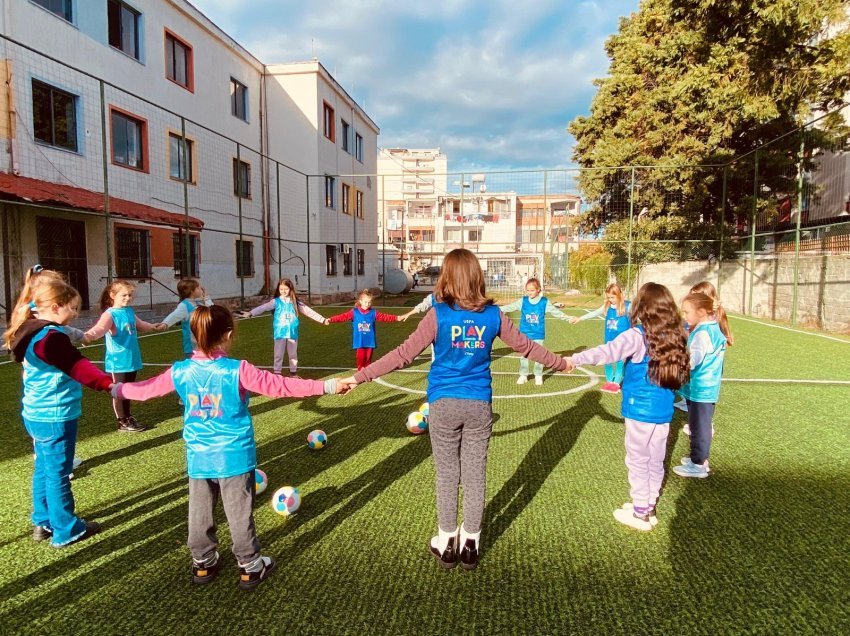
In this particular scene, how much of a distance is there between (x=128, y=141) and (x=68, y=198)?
17.5 feet

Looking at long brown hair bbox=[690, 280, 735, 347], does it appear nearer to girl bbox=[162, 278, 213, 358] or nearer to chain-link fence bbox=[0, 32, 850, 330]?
girl bbox=[162, 278, 213, 358]

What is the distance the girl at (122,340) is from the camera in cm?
538

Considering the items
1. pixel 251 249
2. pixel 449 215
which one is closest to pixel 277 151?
pixel 251 249

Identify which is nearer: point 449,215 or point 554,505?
point 554,505

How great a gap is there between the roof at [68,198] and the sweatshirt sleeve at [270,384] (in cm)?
1101

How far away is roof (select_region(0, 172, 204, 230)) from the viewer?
36.2 ft

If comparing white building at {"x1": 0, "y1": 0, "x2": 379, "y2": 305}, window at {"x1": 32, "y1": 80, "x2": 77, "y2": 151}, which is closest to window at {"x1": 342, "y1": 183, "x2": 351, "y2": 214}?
white building at {"x1": 0, "y1": 0, "x2": 379, "y2": 305}

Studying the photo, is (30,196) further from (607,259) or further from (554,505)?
(607,259)

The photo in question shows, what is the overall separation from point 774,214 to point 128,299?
21258 millimetres

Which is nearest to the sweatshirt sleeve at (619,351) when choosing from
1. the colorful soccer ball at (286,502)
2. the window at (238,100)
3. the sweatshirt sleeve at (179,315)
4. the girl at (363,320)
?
the colorful soccer ball at (286,502)

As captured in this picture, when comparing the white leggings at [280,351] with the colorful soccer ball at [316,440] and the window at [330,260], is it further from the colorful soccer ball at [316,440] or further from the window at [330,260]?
the window at [330,260]

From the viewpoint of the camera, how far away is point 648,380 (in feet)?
11.3

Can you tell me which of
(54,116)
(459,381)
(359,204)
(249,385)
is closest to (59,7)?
(54,116)

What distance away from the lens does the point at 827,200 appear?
58.6 ft
